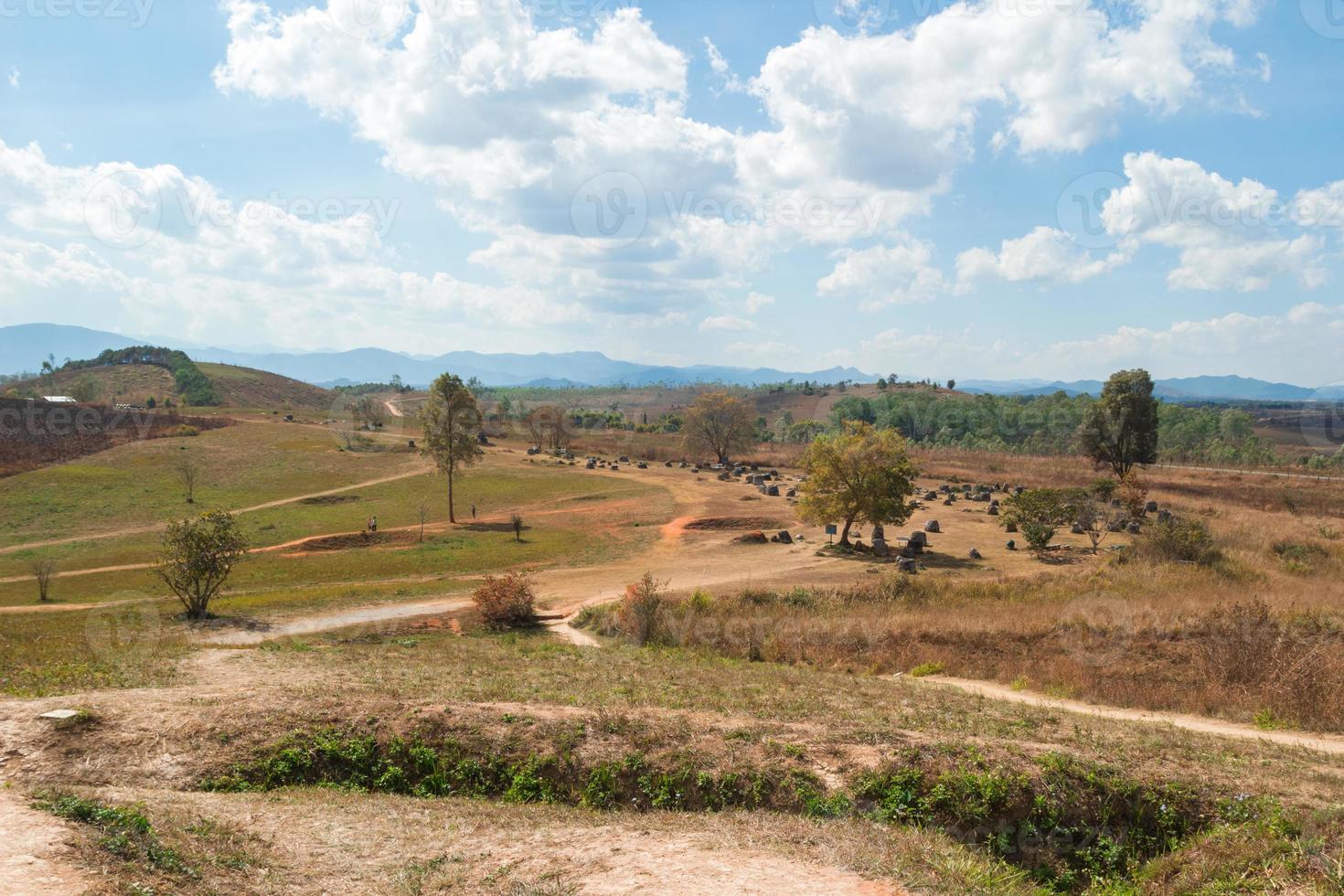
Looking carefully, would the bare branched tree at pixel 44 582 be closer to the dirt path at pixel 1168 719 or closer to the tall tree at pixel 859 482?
the dirt path at pixel 1168 719

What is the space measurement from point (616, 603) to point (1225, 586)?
25569 mm

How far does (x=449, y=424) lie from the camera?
5781 centimetres

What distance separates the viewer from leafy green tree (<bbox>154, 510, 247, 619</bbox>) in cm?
2780

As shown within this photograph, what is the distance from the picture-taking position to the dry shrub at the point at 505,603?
28062 mm

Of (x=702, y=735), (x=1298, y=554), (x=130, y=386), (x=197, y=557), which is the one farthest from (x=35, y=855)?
(x=130, y=386)

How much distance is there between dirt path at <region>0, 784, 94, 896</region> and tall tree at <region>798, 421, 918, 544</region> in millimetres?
36845

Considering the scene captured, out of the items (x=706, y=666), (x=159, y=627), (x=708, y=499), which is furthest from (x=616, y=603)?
(x=708, y=499)

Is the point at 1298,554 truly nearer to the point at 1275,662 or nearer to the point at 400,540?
the point at 1275,662

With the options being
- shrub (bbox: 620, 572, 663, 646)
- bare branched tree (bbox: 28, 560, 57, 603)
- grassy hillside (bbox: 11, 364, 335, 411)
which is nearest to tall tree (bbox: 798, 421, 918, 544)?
shrub (bbox: 620, 572, 663, 646)

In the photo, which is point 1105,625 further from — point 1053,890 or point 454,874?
point 454,874

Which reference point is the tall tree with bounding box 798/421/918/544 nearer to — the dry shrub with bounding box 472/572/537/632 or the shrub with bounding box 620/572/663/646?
the shrub with bounding box 620/572/663/646

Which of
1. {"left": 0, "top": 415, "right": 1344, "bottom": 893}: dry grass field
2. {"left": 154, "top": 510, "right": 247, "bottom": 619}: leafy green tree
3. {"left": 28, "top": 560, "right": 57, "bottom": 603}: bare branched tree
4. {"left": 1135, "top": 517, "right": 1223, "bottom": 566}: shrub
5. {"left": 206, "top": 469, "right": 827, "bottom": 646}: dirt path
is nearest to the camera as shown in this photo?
{"left": 0, "top": 415, "right": 1344, "bottom": 893}: dry grass field

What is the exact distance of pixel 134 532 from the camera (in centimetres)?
5044

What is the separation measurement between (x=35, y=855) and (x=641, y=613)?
65.7 ft
